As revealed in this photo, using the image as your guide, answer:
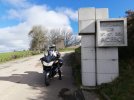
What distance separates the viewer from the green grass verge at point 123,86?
8.14 metres

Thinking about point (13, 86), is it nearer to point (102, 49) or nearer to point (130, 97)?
point (102, 49)

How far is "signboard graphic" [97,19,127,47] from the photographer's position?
33.6 feet

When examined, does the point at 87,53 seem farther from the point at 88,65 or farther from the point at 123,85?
the point at 123,85

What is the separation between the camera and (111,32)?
10320 mm

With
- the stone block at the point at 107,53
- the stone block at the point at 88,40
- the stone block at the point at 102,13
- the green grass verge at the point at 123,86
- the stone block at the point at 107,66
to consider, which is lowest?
the green grass verge at the point at 123,86

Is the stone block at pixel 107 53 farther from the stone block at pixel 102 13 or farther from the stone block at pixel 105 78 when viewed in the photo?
the stone block at pixel 102 13

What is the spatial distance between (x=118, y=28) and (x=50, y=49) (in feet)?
13.8

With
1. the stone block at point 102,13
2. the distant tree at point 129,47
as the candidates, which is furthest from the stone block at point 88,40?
the distant tree at point 129,47

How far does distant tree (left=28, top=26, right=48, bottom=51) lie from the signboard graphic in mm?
63524

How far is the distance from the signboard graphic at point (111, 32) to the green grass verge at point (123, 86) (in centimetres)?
128

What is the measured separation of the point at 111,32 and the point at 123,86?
2338 millimetres

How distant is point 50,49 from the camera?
13.2 metres

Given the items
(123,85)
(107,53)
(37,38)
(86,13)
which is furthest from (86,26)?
(37,38)

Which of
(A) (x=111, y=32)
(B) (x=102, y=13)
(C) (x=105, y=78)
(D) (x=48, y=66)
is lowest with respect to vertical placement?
(C) (x=105, y=78)
